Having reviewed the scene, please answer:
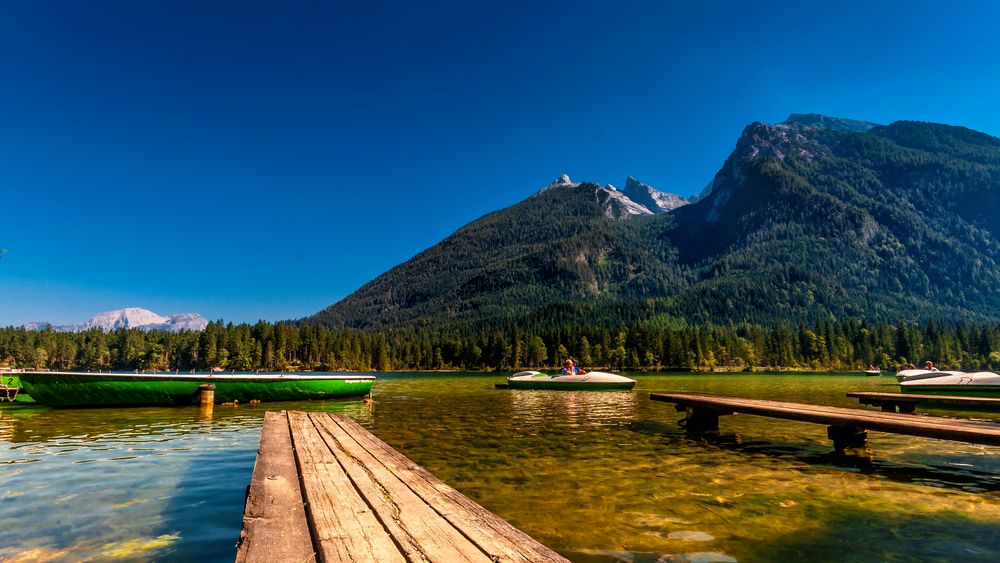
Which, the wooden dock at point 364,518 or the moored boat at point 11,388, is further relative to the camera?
the moored boat at point 11,388

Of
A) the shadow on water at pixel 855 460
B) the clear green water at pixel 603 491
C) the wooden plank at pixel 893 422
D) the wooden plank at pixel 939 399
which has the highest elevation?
the wooden plank at pixel 893 422

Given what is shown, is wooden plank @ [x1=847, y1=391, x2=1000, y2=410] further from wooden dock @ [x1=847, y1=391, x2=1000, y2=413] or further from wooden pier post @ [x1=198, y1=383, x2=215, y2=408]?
wooden pier post @ [x1=198, y1=383, x2=215, y2=408]

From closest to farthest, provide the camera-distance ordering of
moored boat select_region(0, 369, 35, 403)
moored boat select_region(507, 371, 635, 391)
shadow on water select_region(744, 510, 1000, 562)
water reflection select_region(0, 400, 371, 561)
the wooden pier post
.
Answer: shadow on water select_region(744, 510, 1000, 562), water reflection select_region(0, 400, 371, 561), the wooden pier post, moored boat select_region(0, 369, 35, 403), moored boat select_region(507, 371, 635, 391)

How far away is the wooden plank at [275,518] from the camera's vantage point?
4629 millimetres

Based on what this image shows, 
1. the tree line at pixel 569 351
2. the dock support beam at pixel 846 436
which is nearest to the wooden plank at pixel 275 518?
the dock support beam at pixel 846 436

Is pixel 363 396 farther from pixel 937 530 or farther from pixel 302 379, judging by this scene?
pixel 937 530

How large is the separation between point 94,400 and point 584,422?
3043 cm

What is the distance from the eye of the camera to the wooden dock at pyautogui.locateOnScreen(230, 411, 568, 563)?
4539 millimetres

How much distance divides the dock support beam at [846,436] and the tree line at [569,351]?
16206 cm

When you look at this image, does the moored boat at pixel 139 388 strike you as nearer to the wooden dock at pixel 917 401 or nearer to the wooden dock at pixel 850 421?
the wooden dock at pixel 850 421

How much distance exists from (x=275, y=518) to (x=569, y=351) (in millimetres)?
182322

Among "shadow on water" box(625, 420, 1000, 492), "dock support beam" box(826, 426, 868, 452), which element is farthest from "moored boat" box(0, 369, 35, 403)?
"dock support beam" box(826, 426, 868, 452)

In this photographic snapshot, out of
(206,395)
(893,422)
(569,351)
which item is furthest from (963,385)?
(569,351)

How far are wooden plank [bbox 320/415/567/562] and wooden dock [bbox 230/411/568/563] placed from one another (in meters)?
0.01
